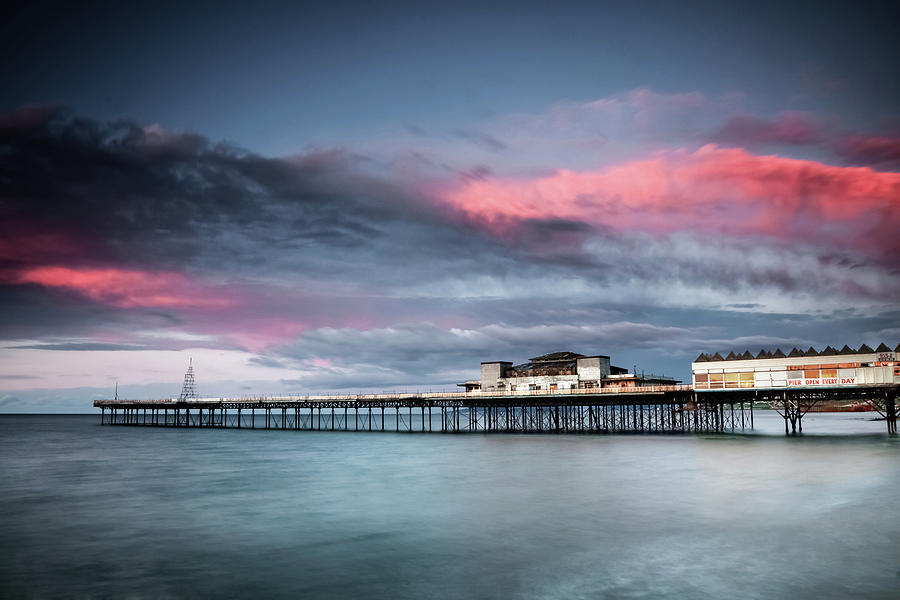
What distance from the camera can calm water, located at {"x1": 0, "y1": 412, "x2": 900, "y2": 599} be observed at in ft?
64.5

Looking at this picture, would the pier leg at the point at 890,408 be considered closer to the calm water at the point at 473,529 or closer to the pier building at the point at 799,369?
the pier building at the point at 799,369

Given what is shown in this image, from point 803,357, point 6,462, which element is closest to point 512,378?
point 803,357

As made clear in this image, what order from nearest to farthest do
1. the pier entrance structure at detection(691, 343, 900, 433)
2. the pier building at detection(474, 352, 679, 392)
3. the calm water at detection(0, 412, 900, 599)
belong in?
the calm water at detection(0, 412, 900, 599) → the pier entrance structure at detection(691, 343, 900, 433) → the pier building at detection(474, 352, 679, 392)

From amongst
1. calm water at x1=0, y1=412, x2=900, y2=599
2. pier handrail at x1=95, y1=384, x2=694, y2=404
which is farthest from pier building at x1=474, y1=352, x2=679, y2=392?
calm water at x1=0, y1=412, x2=900, y2=599

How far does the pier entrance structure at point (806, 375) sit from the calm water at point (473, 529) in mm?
13282

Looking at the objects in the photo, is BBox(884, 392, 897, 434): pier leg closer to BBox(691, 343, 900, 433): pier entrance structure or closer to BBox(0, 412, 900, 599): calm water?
BBox(691, 343, 900, 433): pier entrance structure

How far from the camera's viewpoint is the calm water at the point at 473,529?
19672 mm

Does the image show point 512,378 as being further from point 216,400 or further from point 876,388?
point 216,400

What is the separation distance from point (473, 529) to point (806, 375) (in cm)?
5317

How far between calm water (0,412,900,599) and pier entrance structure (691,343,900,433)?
13282mm

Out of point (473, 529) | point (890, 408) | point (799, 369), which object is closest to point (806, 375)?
point (799, 369)

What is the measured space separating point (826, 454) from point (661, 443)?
17.4 m

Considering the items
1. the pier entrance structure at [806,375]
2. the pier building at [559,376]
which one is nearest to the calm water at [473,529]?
the pier entrance structure at [806,375]

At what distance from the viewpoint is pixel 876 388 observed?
207 feet
